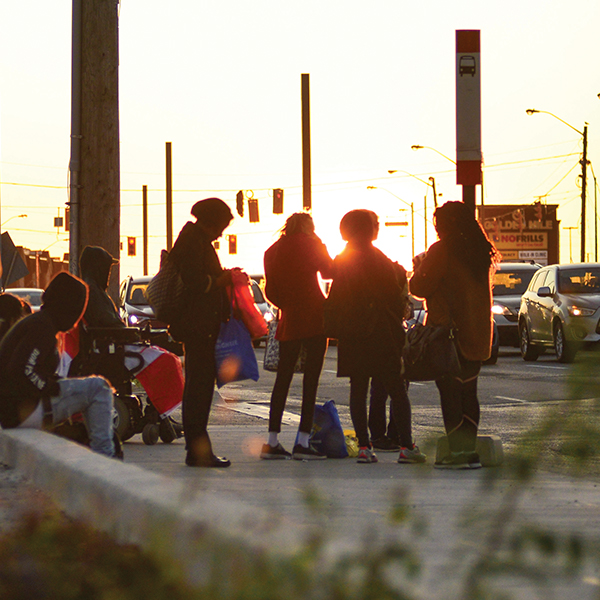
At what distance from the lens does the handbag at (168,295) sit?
6.33 m

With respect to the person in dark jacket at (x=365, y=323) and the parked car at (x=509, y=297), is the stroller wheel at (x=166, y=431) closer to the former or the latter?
the person in dark jacket at (x=365, y=323)

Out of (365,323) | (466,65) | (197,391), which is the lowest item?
(197,391)

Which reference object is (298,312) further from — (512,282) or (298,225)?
(512,282)

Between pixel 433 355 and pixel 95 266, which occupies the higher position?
pixel 95 266

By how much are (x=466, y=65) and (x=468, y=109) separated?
0.88ft

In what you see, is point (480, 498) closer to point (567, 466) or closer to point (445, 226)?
point (567, 466)

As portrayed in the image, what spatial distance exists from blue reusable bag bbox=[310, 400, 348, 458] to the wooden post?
3409 mm

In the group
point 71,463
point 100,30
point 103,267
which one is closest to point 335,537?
point 71,463

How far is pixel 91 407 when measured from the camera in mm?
6156

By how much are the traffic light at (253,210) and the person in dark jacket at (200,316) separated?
4293cm

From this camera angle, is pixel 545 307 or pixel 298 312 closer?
pixel 298 312

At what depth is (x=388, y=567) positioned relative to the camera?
1522 millimetres

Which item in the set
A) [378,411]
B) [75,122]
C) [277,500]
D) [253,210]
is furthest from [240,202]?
[277,500]

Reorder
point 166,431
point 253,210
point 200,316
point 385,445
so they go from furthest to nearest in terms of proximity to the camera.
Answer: point 253,210, point 166,431, point 385,445, point 200,316
